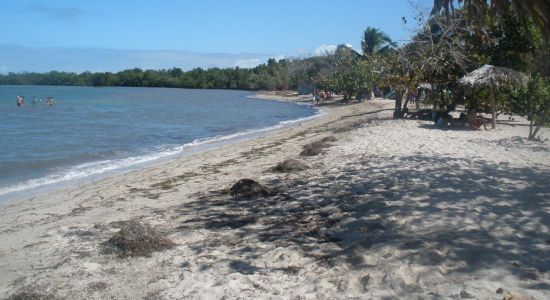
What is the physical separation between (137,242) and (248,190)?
8.65ft

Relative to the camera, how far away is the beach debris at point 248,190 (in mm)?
7500

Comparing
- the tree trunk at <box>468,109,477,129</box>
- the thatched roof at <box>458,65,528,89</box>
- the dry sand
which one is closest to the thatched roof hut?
the thatched roof at <box>458,65,528,89</box>

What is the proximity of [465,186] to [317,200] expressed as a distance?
2.13 metres

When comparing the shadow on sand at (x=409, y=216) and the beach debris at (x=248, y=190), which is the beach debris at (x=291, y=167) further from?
the beach debris at (x=248, y=190)

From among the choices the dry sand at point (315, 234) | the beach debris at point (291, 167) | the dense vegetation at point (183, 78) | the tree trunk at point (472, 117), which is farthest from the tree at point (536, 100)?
the dense vegetation at point (183, 78)

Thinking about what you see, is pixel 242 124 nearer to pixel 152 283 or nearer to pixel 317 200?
pixel 317 200

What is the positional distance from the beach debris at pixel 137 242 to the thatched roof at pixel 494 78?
1078 cm

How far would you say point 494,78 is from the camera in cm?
1309

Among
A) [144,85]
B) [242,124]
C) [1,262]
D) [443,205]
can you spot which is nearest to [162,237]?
[1,262]

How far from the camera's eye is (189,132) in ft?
78.5

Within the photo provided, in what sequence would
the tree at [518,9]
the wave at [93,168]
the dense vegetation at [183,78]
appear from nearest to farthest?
1. the tree at [518,9]
2. the wave at [93,168]
3. the dense vegetation at [183,78]

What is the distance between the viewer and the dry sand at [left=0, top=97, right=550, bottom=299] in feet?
13.1

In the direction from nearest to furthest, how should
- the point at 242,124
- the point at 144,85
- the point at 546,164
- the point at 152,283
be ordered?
the point at 152,283 → the point at 546,164 → the point at 242,124 → the point at 144,85

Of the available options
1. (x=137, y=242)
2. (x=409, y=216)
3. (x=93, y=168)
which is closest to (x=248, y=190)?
(x=137, y=242)
